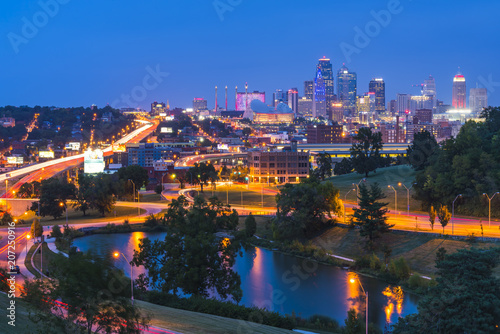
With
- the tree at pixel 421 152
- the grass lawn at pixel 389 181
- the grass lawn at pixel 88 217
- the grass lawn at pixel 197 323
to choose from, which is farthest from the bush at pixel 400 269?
the tree at pixel 421 152

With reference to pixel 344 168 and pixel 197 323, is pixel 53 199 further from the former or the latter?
pixel 197 323

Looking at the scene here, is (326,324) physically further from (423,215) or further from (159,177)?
(159,177)

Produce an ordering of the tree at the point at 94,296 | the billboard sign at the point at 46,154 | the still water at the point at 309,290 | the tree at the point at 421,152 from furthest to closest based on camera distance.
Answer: the billboard sign at the point at 46,154, the tree at the point at 421,152, the still water at the point at 309,290, the tree at the point at 94,296

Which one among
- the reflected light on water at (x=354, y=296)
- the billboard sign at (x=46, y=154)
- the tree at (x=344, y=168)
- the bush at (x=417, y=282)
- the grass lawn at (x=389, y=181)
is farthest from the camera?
the billboard sign at (x=46, y=154)

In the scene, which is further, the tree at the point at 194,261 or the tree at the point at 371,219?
the tree at the point at 371,219

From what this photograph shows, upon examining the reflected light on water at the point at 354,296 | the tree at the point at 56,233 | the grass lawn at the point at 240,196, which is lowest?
the reflected light on water at the point at 354,296

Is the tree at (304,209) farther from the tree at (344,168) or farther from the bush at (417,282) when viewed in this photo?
the tree at (344,168)

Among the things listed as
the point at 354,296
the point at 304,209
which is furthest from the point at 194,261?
the point at 304,209
